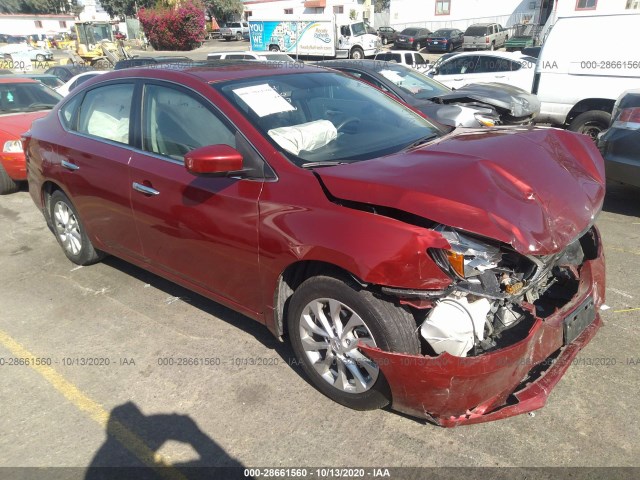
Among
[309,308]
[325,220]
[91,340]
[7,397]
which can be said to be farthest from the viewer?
[91,340]

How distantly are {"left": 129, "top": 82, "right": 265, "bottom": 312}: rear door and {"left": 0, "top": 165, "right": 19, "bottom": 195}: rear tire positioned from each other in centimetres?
474

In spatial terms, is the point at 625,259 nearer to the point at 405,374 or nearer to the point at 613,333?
→ the point at 613,333

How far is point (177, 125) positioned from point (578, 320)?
2.72 metres

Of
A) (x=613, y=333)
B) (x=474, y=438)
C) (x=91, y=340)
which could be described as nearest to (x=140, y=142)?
(x=91, y=340)

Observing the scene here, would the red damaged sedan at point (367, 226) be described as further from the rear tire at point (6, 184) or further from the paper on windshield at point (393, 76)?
the paper on windshield at point (393, 76)

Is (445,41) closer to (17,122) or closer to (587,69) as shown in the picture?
(587,69)

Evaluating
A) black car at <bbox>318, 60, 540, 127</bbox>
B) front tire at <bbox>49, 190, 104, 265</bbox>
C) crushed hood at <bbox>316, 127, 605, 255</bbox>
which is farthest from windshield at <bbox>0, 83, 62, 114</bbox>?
crushed hood at <bbox>316, 127, 605, 255</bbox>

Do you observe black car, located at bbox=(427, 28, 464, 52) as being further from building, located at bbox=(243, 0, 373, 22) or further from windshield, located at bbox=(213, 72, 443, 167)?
windshield, located at bbox=(213, 72, 443, 167)

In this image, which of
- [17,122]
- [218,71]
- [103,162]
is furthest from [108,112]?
[17,122]

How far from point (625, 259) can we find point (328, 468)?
353 centimetres

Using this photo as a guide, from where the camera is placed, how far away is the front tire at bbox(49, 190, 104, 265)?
4.56m

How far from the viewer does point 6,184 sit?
7305 millimetres

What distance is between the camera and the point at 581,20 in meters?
8.22

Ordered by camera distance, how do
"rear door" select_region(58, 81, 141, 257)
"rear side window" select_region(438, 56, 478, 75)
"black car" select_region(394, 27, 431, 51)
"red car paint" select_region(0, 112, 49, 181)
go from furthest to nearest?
1. "black car" select_region(394, 27, 431, 51)
2. "rear side window" select_region(438, 56, 478, 75)
3. "red car paint" select_region(0, 112, 49, 181)
4. "rear door" select_region(58, 81, 141, 257)
